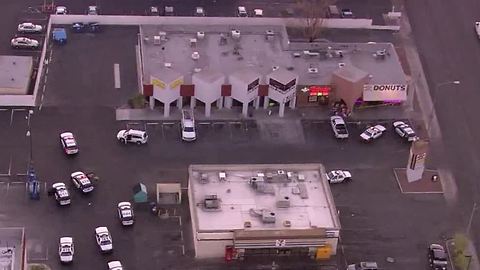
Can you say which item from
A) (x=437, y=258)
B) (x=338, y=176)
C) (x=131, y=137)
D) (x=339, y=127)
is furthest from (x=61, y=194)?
(x=437, y=258)

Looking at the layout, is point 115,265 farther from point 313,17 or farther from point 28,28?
point 313,17

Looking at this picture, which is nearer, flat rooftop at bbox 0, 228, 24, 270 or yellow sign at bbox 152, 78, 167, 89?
flat rooftop at bbox 0, 228, 24, 270

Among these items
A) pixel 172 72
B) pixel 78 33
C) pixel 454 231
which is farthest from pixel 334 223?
pixel 78 33

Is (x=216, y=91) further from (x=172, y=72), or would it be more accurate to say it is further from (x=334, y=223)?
(x=334, y=223)

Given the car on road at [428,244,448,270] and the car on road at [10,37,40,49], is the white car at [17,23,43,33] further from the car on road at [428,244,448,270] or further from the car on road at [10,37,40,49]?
the car on road at [428,244,448,270]

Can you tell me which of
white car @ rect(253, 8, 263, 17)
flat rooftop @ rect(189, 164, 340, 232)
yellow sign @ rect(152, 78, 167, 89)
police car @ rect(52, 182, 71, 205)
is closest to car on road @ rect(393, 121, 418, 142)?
flat rooftop @ rect(189, 164, 340, 232)

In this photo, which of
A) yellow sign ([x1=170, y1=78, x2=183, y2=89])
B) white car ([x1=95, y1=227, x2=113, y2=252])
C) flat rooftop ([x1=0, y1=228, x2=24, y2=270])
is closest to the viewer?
flat rooftop ([x1=0, y1=228, x2=24, y2=270])
